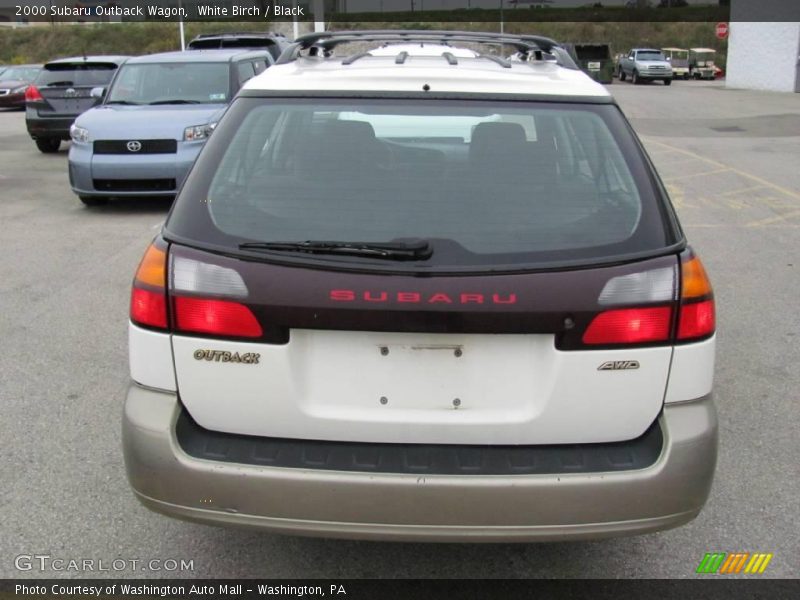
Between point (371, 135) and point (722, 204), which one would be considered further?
point (722, 204)

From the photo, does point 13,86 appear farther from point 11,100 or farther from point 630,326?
point 630,326

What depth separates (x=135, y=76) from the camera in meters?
11.2

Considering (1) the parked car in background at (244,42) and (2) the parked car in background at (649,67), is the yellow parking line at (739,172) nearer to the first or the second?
(1) the parked car in background at (244,42)

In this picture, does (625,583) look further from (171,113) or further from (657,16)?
(657,16)

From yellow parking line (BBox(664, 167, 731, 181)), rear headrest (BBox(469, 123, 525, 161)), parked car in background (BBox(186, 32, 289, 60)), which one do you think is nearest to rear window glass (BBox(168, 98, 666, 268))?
rear headrest (BBox(469, 123, 525, 161))

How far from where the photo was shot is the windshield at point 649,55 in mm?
42469

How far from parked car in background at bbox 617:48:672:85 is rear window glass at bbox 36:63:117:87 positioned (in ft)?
104

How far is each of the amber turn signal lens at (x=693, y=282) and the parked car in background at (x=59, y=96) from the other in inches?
560

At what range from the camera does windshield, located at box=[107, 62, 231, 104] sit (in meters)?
10.9

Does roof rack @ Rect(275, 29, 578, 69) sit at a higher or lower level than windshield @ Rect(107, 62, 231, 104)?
higher

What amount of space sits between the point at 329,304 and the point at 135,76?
9734mm

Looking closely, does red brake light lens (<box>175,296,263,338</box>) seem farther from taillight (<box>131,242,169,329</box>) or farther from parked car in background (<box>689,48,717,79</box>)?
parked car in background (<box>689,48,717,79</box>)

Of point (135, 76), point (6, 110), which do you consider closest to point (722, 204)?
point (135, 76)

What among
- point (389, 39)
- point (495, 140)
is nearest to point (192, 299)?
point (495, 140)
